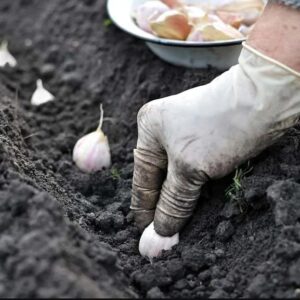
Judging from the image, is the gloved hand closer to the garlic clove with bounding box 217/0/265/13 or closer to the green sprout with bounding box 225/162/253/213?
the green sprout with bounding box 225/162/253/213

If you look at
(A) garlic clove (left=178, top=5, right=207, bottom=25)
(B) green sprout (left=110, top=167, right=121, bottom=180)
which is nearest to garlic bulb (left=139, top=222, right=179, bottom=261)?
(B) green sprout (left=110, top=167, right=121, bottom=180)

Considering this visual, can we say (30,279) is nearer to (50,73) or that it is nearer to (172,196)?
(172,196)

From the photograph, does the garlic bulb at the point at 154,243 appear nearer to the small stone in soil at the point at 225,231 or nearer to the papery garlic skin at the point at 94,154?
the small stone in soil at the point at 225,231

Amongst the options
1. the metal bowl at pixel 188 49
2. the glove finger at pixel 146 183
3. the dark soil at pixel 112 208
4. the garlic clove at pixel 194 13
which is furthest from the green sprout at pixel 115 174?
the garlic clove at pixel 194 13

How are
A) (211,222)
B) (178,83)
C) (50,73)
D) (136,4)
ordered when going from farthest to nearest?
(50,73), (136,4), (178,83), (211,222)

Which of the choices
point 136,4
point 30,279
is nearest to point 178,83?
point 136,4

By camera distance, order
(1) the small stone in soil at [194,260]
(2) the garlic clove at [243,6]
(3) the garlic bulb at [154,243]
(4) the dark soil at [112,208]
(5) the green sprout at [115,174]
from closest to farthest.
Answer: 1. (4) the dark soil at [112,208]
2. (1) the small stone in soil at [194,260]
3. (3) the garlic bulb at [154,243]
4. (5) the green sprout at [115,174]
5. (2) the garlic clove at [243,6]
